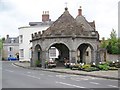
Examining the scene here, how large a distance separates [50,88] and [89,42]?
3087 cm

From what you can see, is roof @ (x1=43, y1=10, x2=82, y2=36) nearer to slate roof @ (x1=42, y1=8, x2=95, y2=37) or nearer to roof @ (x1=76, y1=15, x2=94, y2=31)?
slate roof @ (x1=42, y1=8, x2=95, y2=37)

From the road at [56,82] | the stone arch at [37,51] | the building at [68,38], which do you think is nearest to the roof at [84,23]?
A: the building at [68,38]

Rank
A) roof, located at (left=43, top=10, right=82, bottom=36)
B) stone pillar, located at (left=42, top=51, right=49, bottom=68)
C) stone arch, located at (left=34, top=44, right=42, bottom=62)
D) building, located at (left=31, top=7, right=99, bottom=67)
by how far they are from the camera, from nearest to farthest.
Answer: building, located at (left=31, top=7, right=99, bottom=67) < roof, located at (left=43, top=10, right=82, bottom=36) < stone pillar, located at (left=42, top=51, right=49, bottom=68) < stone arch, located at (left=34, top=44, right=42, bottom=62)

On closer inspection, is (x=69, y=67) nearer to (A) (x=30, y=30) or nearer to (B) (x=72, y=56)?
(B) (x=72, y=56)

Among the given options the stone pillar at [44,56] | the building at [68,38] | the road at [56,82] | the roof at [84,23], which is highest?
the roof at [84,23]

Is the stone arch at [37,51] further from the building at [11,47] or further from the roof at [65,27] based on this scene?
the building at [11,47]

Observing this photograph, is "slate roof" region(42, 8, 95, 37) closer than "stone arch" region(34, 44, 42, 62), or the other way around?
"slate roof" region(42, 8, 95, 37)

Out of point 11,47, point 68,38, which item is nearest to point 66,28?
point 68,38

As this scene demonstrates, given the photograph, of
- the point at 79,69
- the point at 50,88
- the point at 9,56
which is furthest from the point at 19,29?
the point at 50,88

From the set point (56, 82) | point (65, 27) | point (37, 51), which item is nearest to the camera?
point (56, 82)

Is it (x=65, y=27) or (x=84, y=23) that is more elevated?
(x=84, y=23)

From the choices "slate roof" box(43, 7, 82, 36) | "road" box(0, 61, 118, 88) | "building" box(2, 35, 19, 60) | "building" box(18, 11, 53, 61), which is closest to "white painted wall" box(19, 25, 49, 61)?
"building" box(18, 11, 53, 61)

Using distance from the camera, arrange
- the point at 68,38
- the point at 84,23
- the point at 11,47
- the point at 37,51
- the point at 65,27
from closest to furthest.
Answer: the point at 68,38, the point at 65,27, the point at 37,51, the point at 84,23, the point at 11,47

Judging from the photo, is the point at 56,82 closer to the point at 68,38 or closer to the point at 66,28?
the point at 68,38
